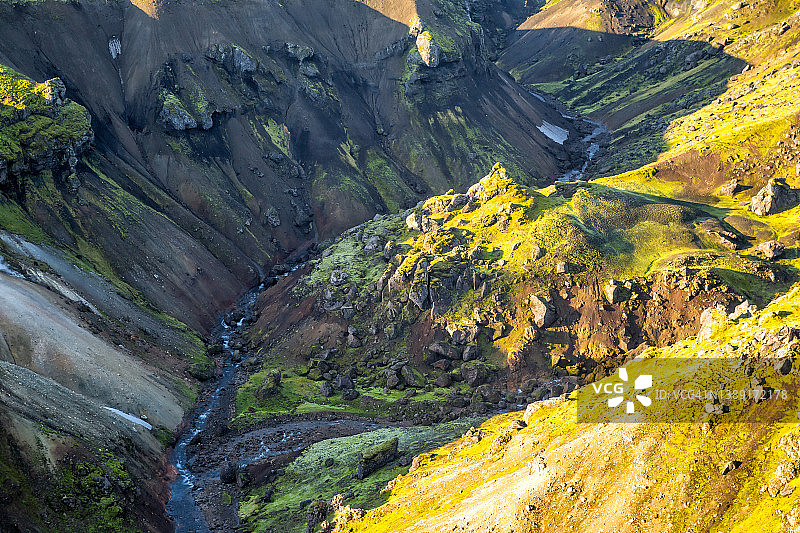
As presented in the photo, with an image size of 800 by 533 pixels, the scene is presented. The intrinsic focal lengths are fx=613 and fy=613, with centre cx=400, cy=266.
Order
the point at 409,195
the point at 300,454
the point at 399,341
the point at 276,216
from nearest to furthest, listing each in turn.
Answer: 1. the point at 300,454
2. the point at 399,341
3. the point at 276,216
4. the point at 409,195

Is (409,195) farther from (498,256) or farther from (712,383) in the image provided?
(712,383)

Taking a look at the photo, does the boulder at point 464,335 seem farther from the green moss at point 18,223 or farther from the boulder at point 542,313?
the green moss at point 18,223

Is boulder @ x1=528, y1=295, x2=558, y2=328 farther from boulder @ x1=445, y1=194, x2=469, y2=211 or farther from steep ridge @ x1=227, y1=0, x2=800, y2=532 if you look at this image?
boulder @ x1=445, y1=194, x2=469, y2=211

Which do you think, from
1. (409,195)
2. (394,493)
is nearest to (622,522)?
(394,493)

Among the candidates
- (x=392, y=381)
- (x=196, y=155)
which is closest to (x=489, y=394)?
(x=392, y=381)

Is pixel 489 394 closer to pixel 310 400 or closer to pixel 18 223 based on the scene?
pixel 310 400

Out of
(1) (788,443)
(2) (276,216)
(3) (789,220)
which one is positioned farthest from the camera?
(2) (276,216)
